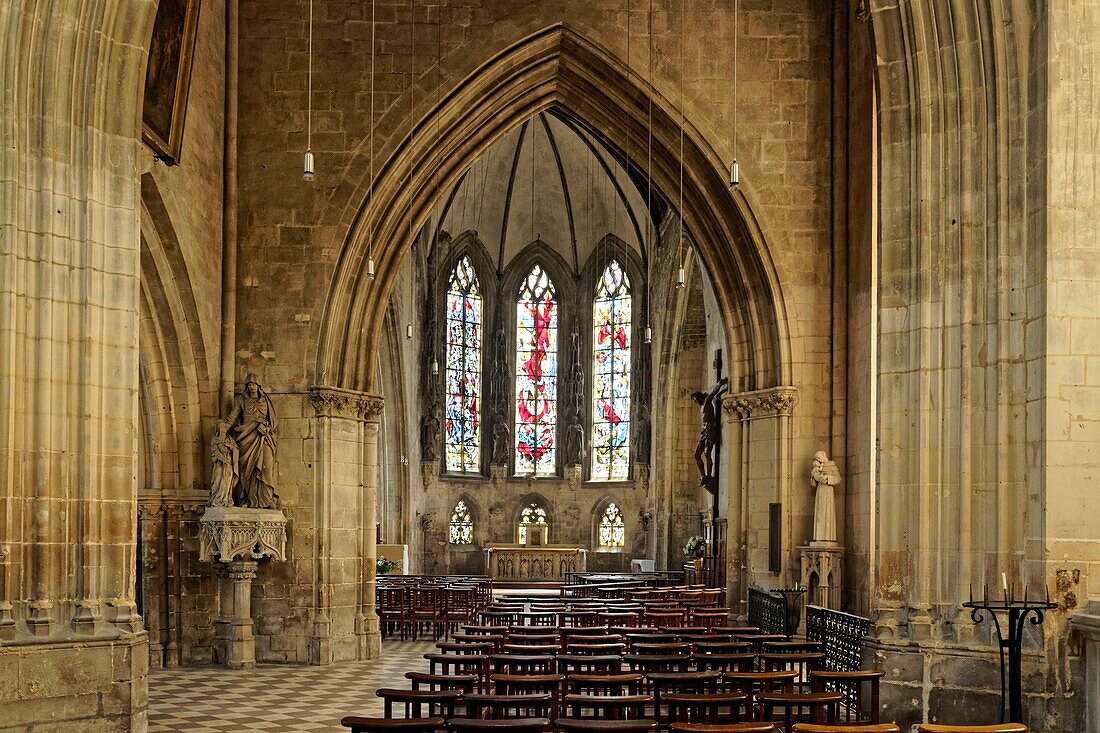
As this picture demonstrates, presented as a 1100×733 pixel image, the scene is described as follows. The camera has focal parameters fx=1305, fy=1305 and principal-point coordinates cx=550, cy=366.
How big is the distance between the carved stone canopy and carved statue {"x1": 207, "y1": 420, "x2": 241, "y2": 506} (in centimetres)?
17

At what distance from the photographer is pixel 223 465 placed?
19422 mm

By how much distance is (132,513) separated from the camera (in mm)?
12227

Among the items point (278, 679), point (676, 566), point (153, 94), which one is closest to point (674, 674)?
point (278, 679)

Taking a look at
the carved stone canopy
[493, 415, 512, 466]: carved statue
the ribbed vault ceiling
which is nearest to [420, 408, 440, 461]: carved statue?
[493, 415, 512, 466]: carved statue

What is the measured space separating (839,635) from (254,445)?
9408 mm

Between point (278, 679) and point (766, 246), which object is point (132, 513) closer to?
point (278, 679)

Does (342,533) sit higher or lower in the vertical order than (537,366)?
lower

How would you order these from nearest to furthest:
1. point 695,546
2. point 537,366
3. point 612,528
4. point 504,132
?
point 504,132
point 695,546
point 612,528
point 537,366

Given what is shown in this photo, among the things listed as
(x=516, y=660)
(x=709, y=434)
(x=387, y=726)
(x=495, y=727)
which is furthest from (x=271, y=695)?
(x=709, y=434)

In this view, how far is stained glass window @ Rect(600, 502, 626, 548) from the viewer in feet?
132

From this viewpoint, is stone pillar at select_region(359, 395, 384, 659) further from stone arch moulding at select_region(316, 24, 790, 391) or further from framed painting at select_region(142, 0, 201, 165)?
framed painting at select_region(142, 0, 201, 165)

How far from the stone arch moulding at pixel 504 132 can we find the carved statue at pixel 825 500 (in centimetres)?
163

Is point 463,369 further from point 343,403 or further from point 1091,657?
point 1091,657

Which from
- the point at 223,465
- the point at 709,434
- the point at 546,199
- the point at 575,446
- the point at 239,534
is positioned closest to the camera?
the point at 239,534
